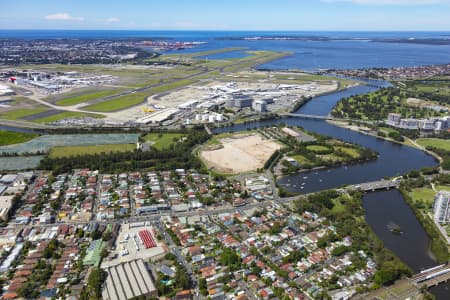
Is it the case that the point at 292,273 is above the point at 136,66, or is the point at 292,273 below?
below

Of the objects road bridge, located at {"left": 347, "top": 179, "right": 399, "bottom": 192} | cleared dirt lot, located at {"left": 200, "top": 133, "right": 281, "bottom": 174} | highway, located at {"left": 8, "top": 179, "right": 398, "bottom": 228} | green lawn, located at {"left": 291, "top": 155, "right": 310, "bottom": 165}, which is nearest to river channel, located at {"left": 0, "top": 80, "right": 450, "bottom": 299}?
road bridge, located at {"left": 347, "top": 179, "right": 399, "bottom": 192}

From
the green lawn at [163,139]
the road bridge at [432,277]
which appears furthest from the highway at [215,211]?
the green lawn at [163,139]

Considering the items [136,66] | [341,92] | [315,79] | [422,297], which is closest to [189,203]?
[422,297]

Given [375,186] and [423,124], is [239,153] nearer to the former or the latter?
[375,186]

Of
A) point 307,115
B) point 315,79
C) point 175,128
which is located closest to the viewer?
point 175,128

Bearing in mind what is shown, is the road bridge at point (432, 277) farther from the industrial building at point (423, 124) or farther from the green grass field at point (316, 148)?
the industrial building at point (423, 124)

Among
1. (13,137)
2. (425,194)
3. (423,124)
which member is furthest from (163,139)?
(423,124)

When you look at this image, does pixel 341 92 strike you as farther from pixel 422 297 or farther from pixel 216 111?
pixel 422 297
